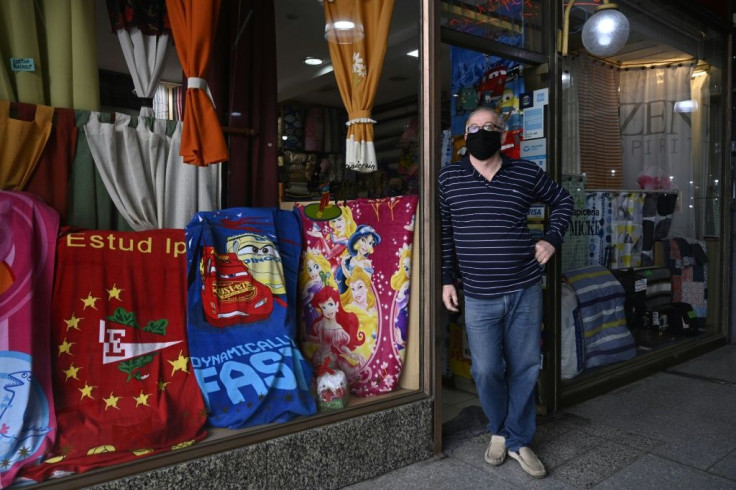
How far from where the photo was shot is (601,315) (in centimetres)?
375

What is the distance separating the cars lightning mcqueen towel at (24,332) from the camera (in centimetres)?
182

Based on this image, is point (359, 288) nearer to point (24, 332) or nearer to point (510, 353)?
point (510, 353)

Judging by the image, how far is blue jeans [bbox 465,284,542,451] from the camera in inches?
97.3

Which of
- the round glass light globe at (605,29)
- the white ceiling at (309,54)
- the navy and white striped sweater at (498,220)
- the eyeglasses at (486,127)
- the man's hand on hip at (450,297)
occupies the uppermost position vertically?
the round glass light globe at (605,29)

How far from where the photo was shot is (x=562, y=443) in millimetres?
2785

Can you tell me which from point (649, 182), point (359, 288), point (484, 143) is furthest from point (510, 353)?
point (649, 182)

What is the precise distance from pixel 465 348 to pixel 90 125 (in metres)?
2.50

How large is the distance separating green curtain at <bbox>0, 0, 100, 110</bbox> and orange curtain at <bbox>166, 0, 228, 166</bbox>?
1.37 feet

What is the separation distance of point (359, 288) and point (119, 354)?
1.12 m

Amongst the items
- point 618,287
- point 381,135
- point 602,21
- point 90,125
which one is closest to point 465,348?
point 618,287

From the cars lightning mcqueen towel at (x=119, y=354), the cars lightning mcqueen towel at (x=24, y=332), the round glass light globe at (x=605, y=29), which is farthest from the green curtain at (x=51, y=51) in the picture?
the round glass light globe at (x=605, y=29)

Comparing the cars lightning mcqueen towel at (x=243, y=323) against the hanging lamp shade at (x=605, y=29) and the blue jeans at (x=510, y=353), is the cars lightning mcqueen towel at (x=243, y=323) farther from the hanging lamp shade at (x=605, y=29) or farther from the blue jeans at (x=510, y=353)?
the hanging lamp shade at (x=605, y=29)

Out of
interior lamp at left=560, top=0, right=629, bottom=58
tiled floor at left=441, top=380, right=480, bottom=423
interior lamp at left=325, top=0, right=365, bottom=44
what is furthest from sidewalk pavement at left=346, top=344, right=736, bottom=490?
interior lamp at left=560, top=0, right=629, bottom=58

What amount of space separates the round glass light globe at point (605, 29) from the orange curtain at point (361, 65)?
1468 millimetres
